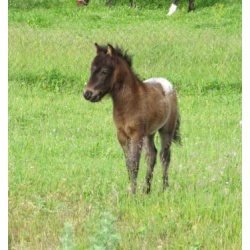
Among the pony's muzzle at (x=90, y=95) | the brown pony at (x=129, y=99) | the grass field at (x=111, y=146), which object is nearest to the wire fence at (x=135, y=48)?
the grass field at (x=111, y=146)

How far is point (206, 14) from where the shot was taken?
83.1ft

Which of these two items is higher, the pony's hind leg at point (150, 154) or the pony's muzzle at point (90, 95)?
the pony's muzzle at point (90, 95)

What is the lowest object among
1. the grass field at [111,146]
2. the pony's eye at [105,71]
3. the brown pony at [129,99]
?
the grass field at [111,146]

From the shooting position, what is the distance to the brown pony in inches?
271

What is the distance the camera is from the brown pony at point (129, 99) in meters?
6.88

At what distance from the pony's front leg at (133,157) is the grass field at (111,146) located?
135 millimetres

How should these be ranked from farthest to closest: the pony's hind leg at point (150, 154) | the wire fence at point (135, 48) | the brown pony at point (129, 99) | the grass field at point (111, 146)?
1. the wire fence at point (135, 48)
2. the pony's hind leg at point (150, 154)
3. the brown pony at point (129, 99)
4. the grass field at point (111, 146)

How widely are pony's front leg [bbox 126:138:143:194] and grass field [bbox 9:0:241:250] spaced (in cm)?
14

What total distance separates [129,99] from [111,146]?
2.82 metres

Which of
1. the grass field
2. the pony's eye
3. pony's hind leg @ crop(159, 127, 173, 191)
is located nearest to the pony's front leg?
the grass field

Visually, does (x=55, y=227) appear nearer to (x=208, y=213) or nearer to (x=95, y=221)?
(x=95, y=221)

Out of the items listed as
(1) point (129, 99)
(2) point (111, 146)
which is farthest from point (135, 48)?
(1) point (129, 99)

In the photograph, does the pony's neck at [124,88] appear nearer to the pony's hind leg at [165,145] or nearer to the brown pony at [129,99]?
the brown pony at [129,99]
